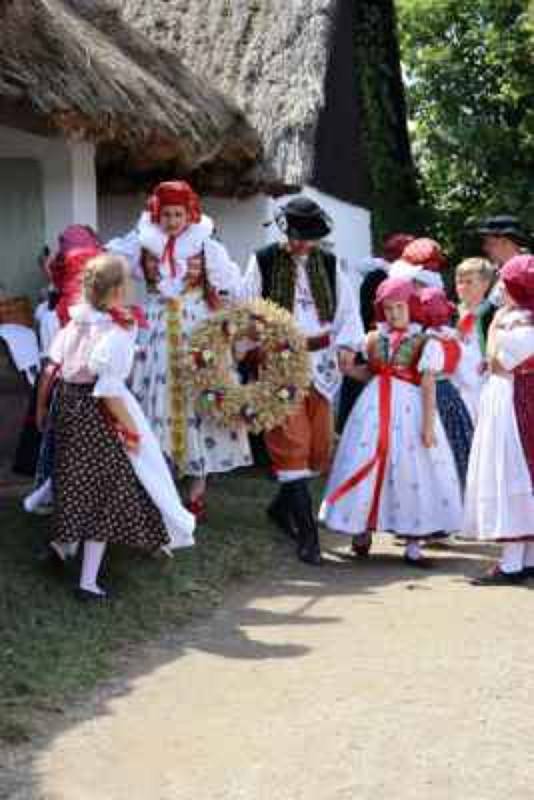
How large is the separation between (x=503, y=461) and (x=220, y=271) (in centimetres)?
178

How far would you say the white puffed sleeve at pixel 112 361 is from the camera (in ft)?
17.5

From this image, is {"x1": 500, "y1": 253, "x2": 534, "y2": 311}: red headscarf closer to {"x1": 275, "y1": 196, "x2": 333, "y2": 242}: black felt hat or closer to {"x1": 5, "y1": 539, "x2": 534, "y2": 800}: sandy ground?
{"x1": 275, "y1": 196, "x2": 333, "y2": 242}: black felt hat

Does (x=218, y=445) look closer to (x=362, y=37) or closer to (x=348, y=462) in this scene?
(x=348, y=462)

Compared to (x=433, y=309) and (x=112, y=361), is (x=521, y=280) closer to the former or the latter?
(x=433, y=309)

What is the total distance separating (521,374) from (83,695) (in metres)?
2.78

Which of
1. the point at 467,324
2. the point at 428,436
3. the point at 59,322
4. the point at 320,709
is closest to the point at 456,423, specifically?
the point at 467,324

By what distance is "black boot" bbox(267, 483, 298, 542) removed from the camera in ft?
23.6

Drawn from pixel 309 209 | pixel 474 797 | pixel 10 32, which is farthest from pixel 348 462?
pixel 474 797

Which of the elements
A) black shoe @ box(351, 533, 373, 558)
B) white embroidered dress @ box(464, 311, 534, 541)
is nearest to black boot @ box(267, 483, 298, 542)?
black shoe @ box(351, 533, 373, 558)

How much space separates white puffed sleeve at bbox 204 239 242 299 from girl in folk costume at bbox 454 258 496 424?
1.41 meters

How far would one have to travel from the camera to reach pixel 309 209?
6.76 meters

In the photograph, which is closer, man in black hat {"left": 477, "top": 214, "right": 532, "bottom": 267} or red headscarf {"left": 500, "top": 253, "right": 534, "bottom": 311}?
red headscarf {"left": 500, "top": 253, "right": 534, "bottom": 311}

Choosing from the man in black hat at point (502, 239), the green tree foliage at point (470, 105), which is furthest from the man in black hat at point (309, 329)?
the green tree foliage at point (470, 105)

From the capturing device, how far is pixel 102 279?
542 cm
